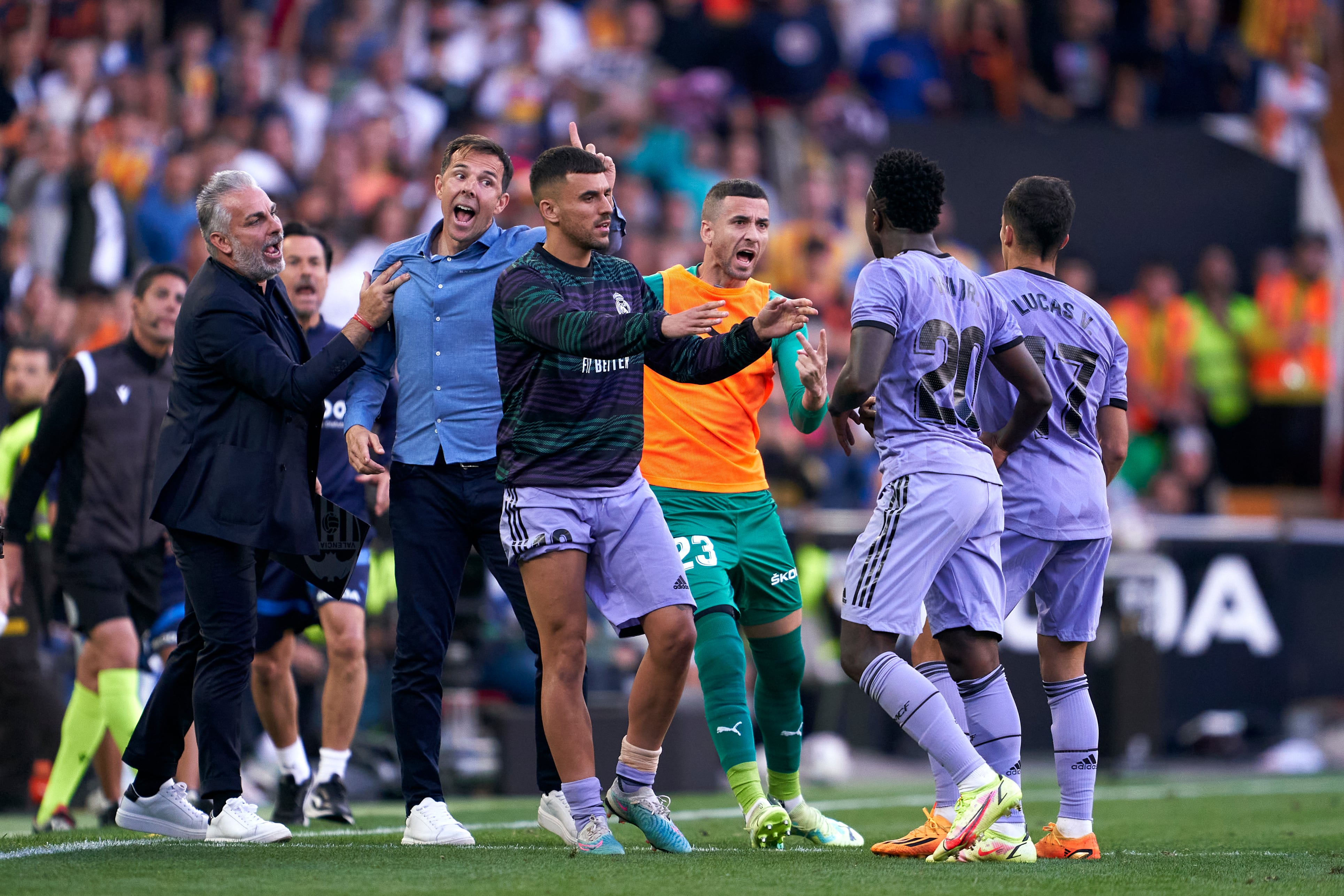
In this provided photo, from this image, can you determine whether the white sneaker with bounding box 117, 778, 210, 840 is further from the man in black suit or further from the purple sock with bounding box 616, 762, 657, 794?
the purple sock with bounding box 616, 762, 657, 794

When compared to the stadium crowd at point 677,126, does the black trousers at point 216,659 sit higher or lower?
lower

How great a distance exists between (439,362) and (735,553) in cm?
135

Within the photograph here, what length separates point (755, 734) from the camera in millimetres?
12414

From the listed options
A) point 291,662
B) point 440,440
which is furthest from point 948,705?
point 291,662

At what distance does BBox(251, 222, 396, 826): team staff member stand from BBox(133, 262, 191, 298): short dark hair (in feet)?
1.77

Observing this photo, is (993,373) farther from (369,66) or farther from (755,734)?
(369,66)

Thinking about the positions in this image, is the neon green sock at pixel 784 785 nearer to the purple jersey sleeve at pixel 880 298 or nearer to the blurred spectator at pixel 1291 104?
the purple jersey sleeve at pixel 880 298

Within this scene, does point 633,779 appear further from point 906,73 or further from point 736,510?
point 906,73

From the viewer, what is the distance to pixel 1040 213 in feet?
21.7

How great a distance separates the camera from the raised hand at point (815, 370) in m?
6.09

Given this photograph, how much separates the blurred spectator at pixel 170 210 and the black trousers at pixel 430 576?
745cm

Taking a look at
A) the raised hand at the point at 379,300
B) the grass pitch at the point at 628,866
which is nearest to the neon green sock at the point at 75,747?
the grass pitch at the point at 628,866

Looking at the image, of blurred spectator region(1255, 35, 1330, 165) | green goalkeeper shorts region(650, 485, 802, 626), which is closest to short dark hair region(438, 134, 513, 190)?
green goalkeeper shorts region(650, 485, 802, 626)

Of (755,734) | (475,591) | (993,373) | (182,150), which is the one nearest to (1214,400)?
(755,734)
